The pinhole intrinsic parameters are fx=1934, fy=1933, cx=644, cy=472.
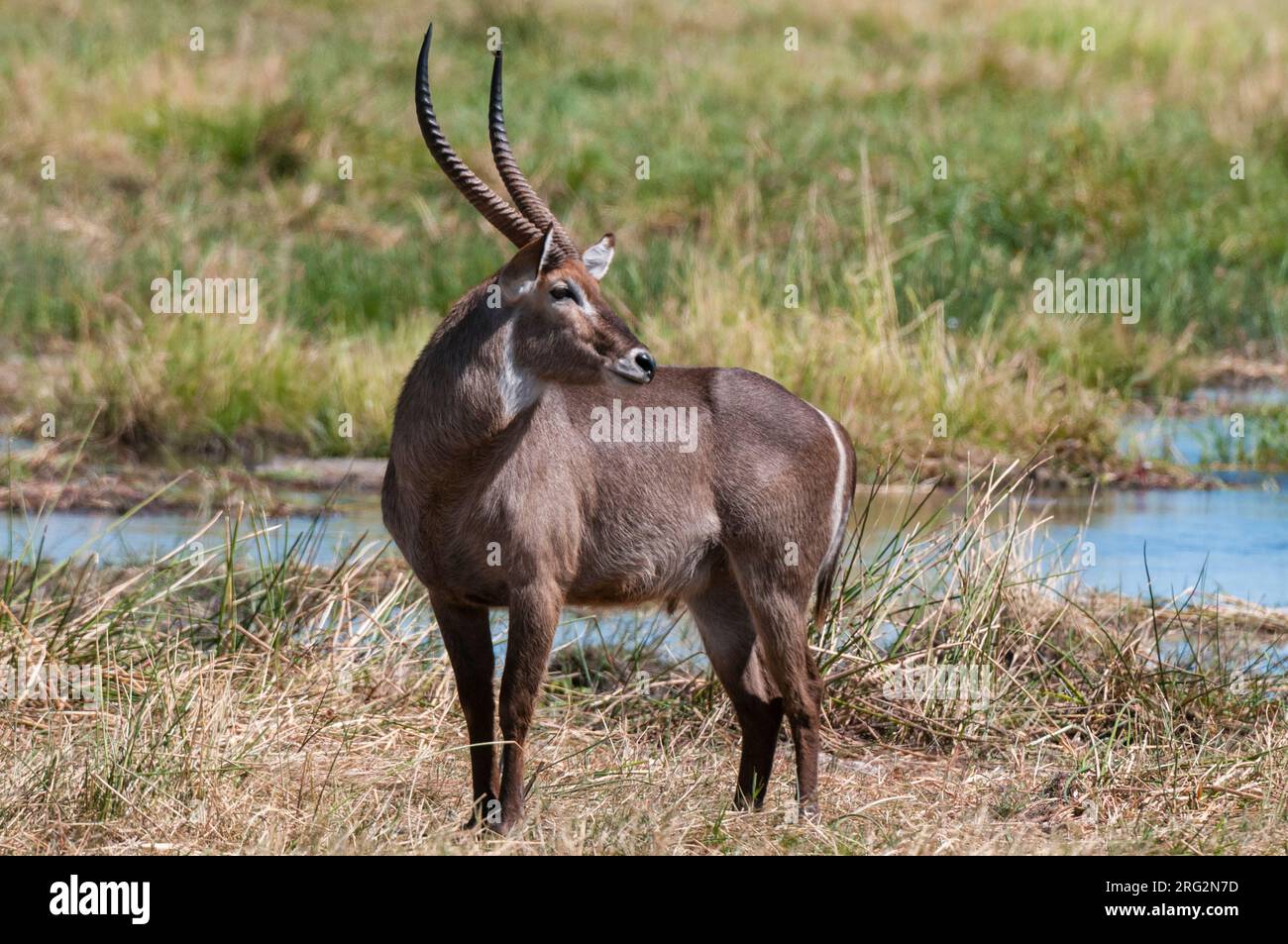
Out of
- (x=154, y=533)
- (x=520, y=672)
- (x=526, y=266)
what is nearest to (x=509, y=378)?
(x=526, y=266)

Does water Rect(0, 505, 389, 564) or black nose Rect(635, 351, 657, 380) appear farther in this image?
water Rect(0, 505, 389, 564)

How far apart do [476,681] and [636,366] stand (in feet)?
3.21

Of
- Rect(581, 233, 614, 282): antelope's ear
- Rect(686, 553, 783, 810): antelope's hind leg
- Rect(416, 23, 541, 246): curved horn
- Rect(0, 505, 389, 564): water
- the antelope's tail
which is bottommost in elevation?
Rect(0, 505, 389, 564): water

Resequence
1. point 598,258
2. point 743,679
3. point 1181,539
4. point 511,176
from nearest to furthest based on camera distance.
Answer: point 511,176
point 598,258
point 743,679
point 1181,539

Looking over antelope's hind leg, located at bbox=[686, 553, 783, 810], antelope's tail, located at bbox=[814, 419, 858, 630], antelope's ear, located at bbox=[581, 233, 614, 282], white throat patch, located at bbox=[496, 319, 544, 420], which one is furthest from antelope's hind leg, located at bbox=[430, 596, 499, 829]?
antelope's tail, located at bbox=[814, 419, 858, 630]

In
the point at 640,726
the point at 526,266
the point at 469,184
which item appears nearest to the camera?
the point at 526,266

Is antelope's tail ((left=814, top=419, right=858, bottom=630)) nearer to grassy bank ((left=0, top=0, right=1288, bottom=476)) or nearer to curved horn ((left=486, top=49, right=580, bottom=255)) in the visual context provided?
curved horn ((left=486, top=49, right=580, bottom=255))

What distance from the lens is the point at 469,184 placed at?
507 cm

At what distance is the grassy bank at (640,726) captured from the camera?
5094 millimetres

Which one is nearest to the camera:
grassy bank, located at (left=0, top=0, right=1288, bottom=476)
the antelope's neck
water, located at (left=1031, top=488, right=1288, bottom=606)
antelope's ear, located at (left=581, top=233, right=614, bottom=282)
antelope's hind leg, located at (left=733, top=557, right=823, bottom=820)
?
the antelope's neck

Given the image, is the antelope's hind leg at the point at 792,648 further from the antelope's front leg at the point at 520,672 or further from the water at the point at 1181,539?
the water at the point at 1181,539

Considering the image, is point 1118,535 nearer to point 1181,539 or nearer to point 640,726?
point 1181,539

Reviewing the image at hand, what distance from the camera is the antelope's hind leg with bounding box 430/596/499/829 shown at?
521 centimetres
